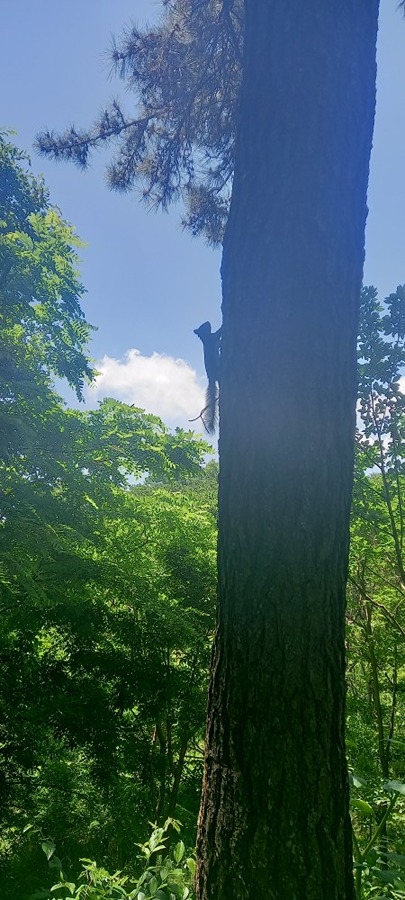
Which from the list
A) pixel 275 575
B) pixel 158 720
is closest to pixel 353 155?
pixel 275 575

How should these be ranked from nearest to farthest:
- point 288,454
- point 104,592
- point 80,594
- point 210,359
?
point 288,454
point 210,359
point 80,594
point 104,592

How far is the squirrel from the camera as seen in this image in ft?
4.80

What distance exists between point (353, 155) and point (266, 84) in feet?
0.86

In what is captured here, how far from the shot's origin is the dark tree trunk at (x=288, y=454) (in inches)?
38.5

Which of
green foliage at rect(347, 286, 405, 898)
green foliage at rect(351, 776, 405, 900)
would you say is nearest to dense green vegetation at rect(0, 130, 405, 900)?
green foliage at rect(347, 286, 405, 898)

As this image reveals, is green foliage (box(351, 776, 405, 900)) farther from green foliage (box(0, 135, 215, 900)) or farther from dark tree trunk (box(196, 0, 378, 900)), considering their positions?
green foliage (box(0, 135, 215, 900))

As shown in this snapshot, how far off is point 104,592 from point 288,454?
4.27m

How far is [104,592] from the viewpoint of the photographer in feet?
16.4

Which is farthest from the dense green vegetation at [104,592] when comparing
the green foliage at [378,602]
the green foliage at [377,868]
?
the green foliage at [377,868]

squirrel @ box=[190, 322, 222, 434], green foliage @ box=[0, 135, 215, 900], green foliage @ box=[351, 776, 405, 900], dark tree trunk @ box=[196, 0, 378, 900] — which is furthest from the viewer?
green foliage @ box=[0, 135, 215, 900]

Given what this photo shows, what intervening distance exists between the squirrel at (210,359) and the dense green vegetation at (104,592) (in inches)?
56.6

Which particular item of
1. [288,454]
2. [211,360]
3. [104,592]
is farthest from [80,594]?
[288,454]

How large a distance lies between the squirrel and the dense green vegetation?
1439 millimetres

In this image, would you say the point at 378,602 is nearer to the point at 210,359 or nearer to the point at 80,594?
the point at 80,594
